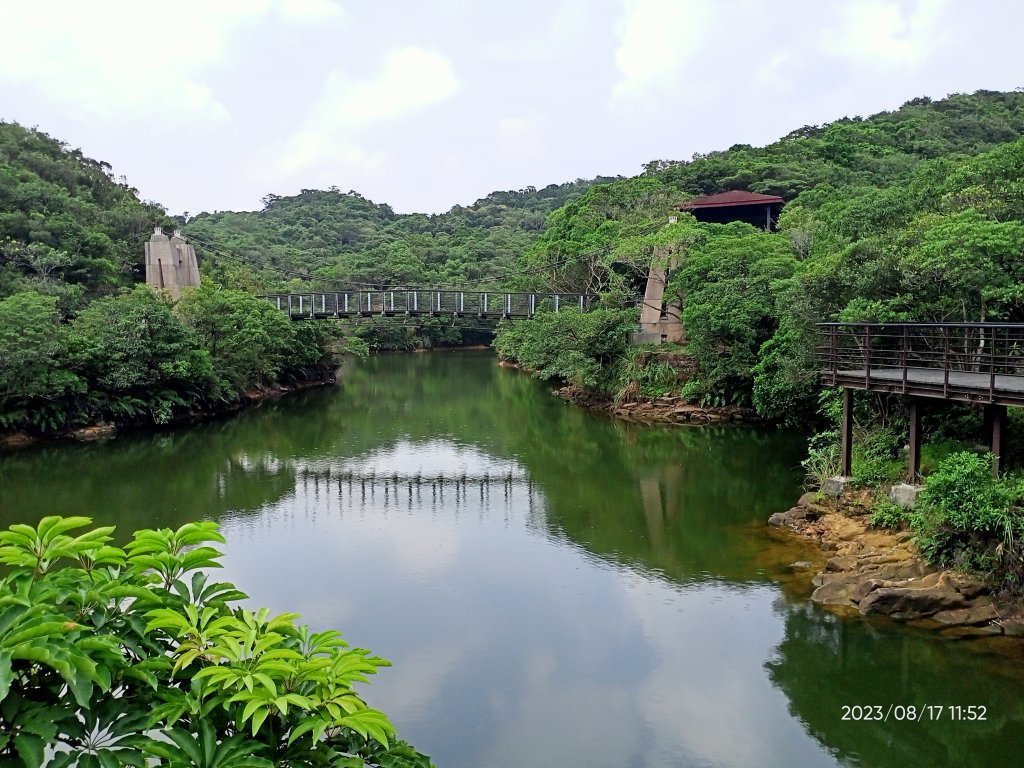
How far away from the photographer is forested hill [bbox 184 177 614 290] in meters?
46.6

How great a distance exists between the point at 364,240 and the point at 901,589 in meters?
61.9

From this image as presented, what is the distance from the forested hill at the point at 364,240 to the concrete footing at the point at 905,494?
27370mm

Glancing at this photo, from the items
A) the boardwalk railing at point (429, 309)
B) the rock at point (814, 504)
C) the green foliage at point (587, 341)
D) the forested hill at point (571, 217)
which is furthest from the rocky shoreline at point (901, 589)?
the forested hill at point (571, 217)

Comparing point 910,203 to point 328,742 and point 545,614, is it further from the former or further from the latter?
point 328,742

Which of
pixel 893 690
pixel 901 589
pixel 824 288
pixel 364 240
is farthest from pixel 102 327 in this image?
pixel 364 240

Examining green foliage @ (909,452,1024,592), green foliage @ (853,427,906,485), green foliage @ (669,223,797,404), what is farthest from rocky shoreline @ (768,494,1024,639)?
green foliage @ (669,223,797,404)

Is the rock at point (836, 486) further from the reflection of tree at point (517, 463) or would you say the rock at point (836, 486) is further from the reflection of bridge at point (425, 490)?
the reflection of bridge at point (425, 490)

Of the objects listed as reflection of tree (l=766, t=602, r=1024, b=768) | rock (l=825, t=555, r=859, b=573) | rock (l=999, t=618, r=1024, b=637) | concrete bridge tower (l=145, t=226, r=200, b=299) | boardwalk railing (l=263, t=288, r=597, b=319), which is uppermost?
concrete bridge tower (l=145, t=226, r=200, b=299)

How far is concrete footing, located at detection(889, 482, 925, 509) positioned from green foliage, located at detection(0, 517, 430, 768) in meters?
9.20

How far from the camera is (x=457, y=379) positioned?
1352 inches

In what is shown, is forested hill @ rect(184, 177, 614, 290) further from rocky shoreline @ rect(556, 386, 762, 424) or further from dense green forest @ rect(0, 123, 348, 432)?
rocky shoreline @ rect(556, 386, 762, 424)

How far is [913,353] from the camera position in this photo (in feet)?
34.4

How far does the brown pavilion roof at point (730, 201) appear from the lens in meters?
31.9

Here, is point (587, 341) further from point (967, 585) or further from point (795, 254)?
point (967, 585)
